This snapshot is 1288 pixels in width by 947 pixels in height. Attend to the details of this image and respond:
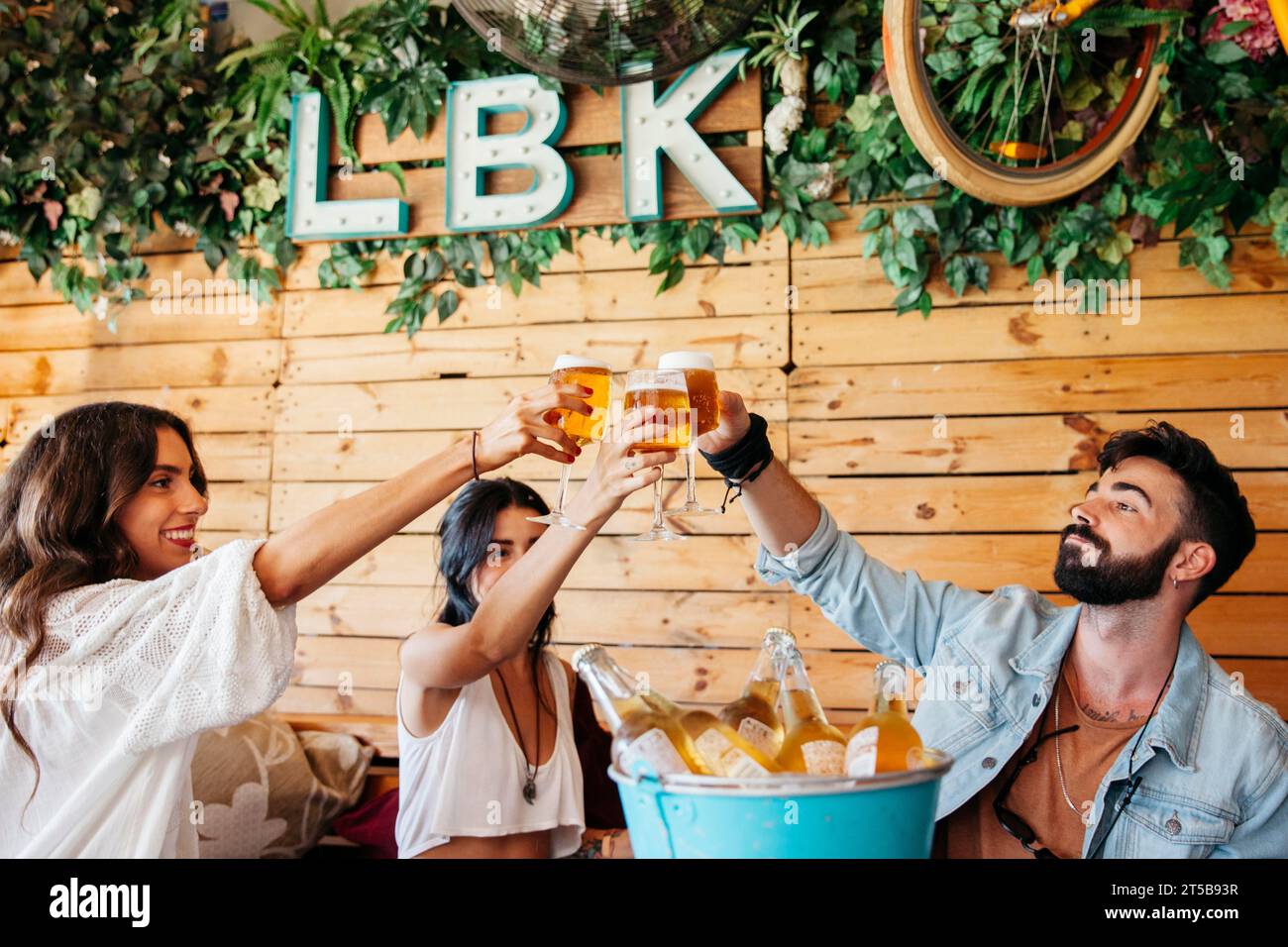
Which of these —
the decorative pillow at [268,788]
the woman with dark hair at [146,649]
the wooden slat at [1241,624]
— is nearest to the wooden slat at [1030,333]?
the wooden slat at [1241,624]

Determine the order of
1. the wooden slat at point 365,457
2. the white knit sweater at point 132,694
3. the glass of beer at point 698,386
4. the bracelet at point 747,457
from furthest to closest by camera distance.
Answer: the wooden slat at point 365,457, the bracelet at point 747,457, the glass of beer at point 698,386, the white knit sweater at point 132,694

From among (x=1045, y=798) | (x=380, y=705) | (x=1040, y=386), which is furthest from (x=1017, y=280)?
(x=380, y=705)

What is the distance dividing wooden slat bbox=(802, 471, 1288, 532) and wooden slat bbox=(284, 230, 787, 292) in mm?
685

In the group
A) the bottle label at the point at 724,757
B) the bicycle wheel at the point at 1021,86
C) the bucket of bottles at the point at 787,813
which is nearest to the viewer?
the bucket of bottles at the point at 787,813

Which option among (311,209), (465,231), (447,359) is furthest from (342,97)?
(447,359)

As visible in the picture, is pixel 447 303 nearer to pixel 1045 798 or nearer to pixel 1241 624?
pixel 1045 798

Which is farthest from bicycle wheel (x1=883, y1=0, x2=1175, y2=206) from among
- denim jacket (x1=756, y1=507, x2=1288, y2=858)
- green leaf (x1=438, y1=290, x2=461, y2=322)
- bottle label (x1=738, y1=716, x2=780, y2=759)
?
bottle label (x1=738, y1=716, x2=780, y2=759)

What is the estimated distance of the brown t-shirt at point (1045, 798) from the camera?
180 cm

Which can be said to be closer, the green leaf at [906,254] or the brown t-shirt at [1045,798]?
the brown t-shirt at [1045,798]

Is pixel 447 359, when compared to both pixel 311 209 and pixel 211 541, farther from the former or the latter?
pixel 211 541

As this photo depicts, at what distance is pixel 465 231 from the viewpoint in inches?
131

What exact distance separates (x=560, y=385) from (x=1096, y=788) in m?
1.14

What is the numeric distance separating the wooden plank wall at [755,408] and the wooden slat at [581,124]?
33cm

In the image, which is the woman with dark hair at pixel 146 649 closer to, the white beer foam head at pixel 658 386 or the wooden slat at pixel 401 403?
the white beer foam head at pixel 658 386
